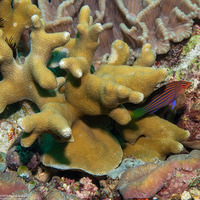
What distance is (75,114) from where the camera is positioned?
2109 mm

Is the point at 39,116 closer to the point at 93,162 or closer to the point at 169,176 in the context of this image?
the point at 93,162

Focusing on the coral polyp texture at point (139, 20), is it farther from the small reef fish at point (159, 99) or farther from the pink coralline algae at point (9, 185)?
the pink coralline algae at point (9, 185)

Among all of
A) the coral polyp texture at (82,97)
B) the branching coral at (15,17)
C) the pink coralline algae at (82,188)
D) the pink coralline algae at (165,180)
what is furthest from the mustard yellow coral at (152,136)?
the branching coral at (15,17)

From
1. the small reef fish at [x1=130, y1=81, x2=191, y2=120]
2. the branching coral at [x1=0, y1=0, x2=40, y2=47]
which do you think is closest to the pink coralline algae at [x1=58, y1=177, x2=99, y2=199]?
the small reef fish at [x1=130, y1=81, x2=191, y2=120]

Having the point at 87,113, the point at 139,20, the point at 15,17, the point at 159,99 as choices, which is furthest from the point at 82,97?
the point at 139,20

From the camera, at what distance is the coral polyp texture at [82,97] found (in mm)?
1704

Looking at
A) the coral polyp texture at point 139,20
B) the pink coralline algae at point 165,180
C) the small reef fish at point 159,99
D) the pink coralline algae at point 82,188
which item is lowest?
the pink coralline algae at point 82,188

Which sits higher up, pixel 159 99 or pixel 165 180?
pixel 159 99

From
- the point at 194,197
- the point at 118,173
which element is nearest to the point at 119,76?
the point at 118,173

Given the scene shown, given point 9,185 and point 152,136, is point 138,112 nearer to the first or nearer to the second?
point 152,136

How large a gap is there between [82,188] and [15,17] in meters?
2.17

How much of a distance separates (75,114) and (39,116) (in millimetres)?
539

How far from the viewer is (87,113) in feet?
6.76

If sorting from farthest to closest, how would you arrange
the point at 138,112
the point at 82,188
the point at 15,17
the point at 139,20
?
the point at 139,20 → the point at 15,17 → the point at 82,188 → the point at 138,112
